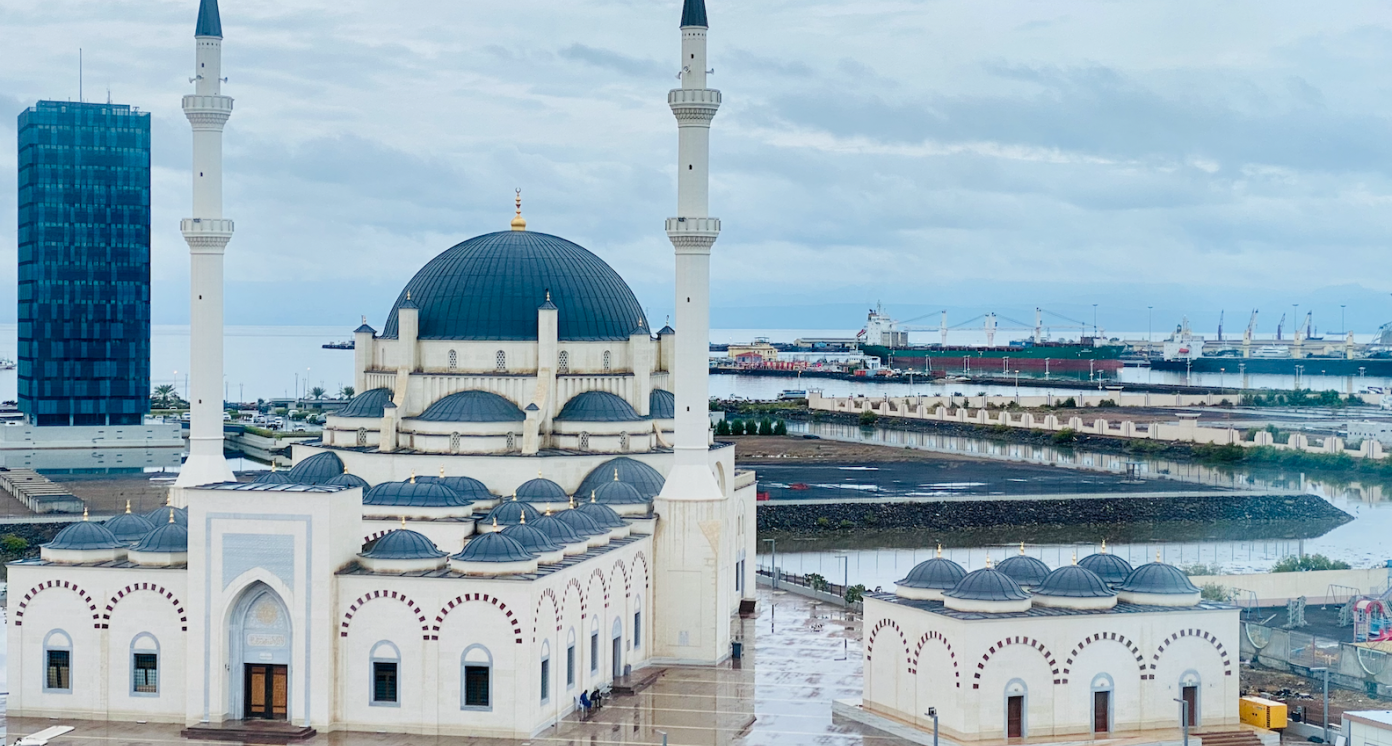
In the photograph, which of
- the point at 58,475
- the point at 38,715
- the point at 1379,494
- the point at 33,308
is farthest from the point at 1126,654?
the point at 33,308

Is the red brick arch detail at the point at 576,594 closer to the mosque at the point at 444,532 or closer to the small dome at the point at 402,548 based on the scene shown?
the mosque at the point at 444,532

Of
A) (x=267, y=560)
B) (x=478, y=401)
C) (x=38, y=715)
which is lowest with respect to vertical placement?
(x=38, y=715)

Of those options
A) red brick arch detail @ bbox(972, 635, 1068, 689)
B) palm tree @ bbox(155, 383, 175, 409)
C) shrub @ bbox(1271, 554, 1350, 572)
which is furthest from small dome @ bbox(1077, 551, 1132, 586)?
palm tree @ bbox(155, 383, 175, 409)

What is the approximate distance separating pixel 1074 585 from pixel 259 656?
15.0 metres

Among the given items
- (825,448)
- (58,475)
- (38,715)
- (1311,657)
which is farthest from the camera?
(825,448)

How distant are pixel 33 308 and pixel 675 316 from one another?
70.4 meters

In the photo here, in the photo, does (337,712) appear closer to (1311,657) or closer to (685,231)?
(685,231)

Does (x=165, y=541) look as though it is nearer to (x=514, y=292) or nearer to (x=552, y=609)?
(x=552, y=609)

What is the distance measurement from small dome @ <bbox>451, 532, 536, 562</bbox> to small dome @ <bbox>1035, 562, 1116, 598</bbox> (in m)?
9.47

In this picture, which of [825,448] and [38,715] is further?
[825,448]

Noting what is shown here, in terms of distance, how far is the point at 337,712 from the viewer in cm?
3145

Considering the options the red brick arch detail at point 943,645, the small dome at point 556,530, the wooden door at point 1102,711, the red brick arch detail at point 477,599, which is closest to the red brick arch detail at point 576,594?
the small dome at point 556,530

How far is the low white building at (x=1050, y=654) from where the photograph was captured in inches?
1184

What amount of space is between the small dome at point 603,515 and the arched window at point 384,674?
6.49 m
